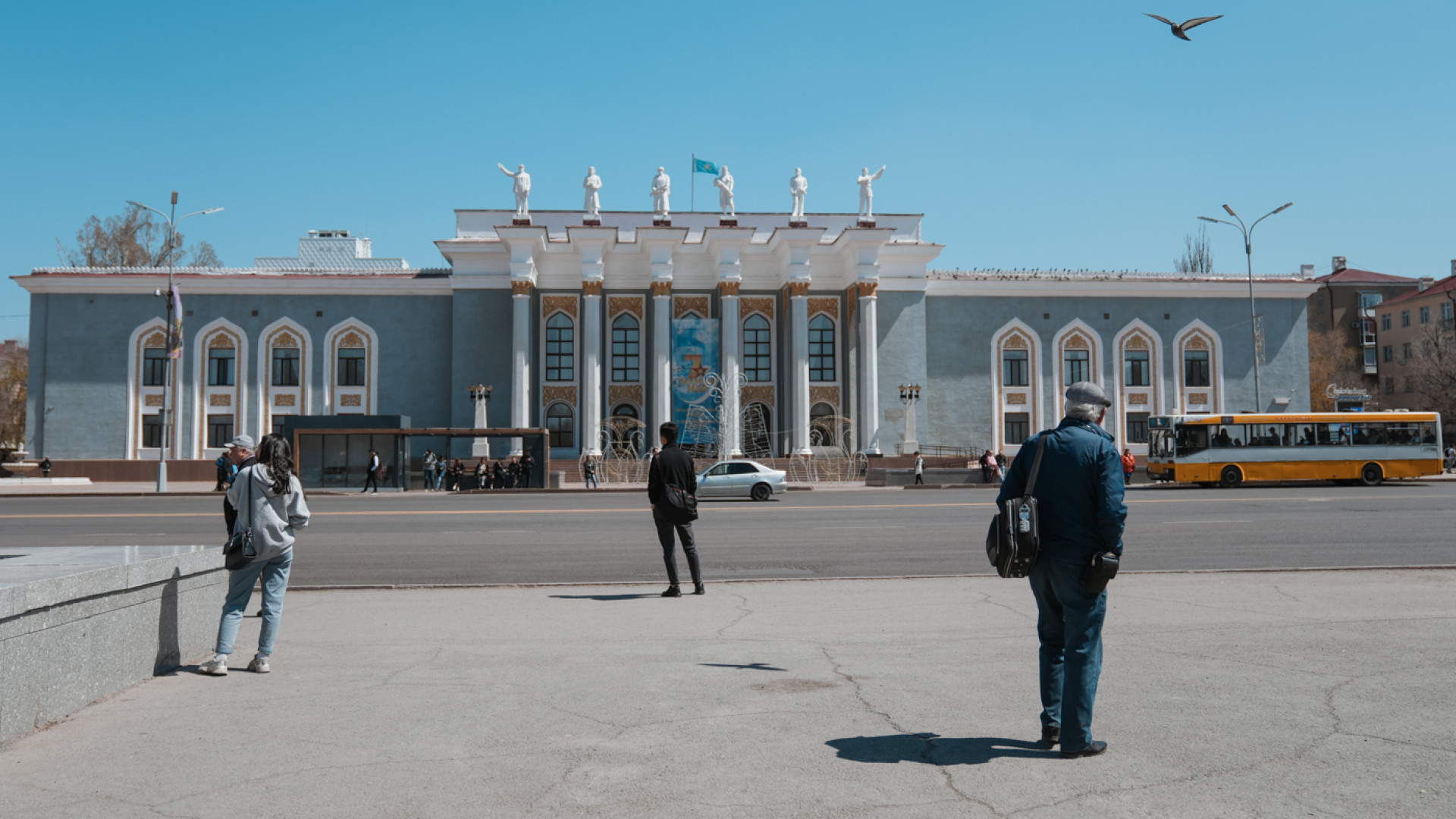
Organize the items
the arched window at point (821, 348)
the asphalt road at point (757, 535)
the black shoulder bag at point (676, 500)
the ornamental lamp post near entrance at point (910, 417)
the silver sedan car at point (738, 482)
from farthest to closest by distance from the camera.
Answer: the arched window at point (821, 348) < the ornamental lamp post near entrance at point (910, 417) < the silver sedan car at point (738, 482) < the asphalt road at point (757, 535) < the black shoulder bag at point (676, 500)

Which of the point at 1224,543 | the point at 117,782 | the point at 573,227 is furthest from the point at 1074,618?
the point at 573,227

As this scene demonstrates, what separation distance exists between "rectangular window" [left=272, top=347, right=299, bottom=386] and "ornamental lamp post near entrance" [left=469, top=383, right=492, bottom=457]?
9687mm

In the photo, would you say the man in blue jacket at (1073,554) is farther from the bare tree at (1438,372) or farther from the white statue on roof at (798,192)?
the bare tree at (1438,372)

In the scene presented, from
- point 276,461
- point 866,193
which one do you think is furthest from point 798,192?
point 276,461

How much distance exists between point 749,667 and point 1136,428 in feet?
166

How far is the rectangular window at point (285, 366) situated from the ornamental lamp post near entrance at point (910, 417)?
29131 mm

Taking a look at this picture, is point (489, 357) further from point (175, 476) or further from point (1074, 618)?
point (1074, 618)

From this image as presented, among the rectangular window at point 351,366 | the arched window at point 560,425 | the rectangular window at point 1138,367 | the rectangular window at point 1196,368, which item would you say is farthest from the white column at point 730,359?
the rectangular window at point 1196,368

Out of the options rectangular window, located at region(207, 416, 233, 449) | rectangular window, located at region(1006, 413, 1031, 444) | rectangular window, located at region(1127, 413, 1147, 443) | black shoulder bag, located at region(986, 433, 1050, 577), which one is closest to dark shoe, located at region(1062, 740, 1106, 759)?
black shoulder bag, located at region(986, 433, 1050, 577)

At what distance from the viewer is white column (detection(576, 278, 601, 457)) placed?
155ft

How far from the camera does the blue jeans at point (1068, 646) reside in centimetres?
464

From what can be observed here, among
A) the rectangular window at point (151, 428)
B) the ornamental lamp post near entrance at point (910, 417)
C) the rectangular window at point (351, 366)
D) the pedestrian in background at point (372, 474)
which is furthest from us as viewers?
the rectangular window at point (351, 366)

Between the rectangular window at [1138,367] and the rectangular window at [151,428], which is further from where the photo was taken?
the rectangular window at [1138,367]

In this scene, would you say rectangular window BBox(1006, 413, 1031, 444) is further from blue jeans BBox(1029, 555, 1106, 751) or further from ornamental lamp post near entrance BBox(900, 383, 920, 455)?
blue jeans BBox(1029, 555, 1106, 751)
